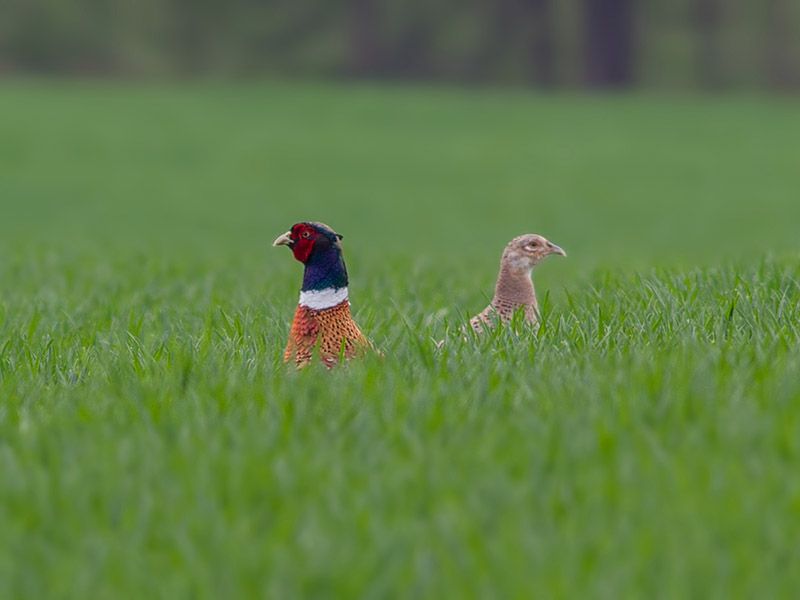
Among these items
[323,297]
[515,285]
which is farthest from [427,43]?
[323,297]

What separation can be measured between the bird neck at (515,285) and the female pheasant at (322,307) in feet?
3.30

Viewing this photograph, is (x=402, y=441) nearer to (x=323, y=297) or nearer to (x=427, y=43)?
(x=323, y=297)

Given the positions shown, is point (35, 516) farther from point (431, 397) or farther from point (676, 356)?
point (676, 356)

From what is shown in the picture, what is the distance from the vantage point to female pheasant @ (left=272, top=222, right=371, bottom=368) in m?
4.20

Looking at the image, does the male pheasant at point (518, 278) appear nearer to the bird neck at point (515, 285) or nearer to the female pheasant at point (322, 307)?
the bird neck at point (515, 285)

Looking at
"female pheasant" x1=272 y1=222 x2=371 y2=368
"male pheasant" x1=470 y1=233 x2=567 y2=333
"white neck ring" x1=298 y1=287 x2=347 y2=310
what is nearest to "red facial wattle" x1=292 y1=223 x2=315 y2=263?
"female pheasant" x1=272 y1=222 x2=371 y2=368

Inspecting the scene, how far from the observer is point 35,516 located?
3004 mm

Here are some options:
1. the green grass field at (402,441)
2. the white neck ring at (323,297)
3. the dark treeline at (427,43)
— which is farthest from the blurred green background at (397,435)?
the dark treeline at (427,43)

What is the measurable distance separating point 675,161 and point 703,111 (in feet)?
26.6

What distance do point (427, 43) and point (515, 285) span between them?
130ft

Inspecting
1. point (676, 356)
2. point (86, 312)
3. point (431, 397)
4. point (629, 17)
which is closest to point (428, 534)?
point (431, 397)

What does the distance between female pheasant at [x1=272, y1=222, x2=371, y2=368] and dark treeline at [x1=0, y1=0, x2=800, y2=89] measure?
125ft

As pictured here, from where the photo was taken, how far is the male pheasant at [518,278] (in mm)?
5074

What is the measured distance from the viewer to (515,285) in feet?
16.8
